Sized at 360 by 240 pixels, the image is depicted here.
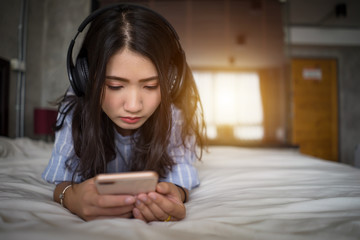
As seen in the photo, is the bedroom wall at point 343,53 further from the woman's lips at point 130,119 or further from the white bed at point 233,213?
the woman's lips at point 130,119

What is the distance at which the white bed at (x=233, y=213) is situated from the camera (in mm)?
394

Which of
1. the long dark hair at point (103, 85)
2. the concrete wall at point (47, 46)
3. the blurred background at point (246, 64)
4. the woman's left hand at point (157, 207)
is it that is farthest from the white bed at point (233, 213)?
the concrete wall at point (47, 46)

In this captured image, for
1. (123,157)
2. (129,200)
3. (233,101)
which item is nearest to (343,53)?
(233,101)

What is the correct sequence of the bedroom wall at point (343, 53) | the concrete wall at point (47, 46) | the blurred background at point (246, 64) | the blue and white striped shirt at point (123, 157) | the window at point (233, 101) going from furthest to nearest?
the window at point (233, 101) < the bedroom wall at point (343, 53) < the concrete wall at point (47, 46) < the blurred background at point (246, 64) < the blue and white striped shirt at point (123, 157)

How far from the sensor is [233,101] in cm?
489

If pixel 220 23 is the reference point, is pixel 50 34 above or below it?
below

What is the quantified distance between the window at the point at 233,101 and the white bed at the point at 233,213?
3.91 metres

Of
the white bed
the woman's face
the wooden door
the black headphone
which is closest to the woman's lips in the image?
the woman's face

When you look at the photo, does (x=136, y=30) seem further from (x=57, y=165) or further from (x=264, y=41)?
(x=264, y=41)

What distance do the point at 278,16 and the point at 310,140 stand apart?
2.60m

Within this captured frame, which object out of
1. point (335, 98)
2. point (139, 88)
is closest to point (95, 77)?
point (139, 88)

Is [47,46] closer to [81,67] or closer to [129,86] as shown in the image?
[81,67]

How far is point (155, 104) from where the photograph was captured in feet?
2.18

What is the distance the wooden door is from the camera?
16.1 ft
